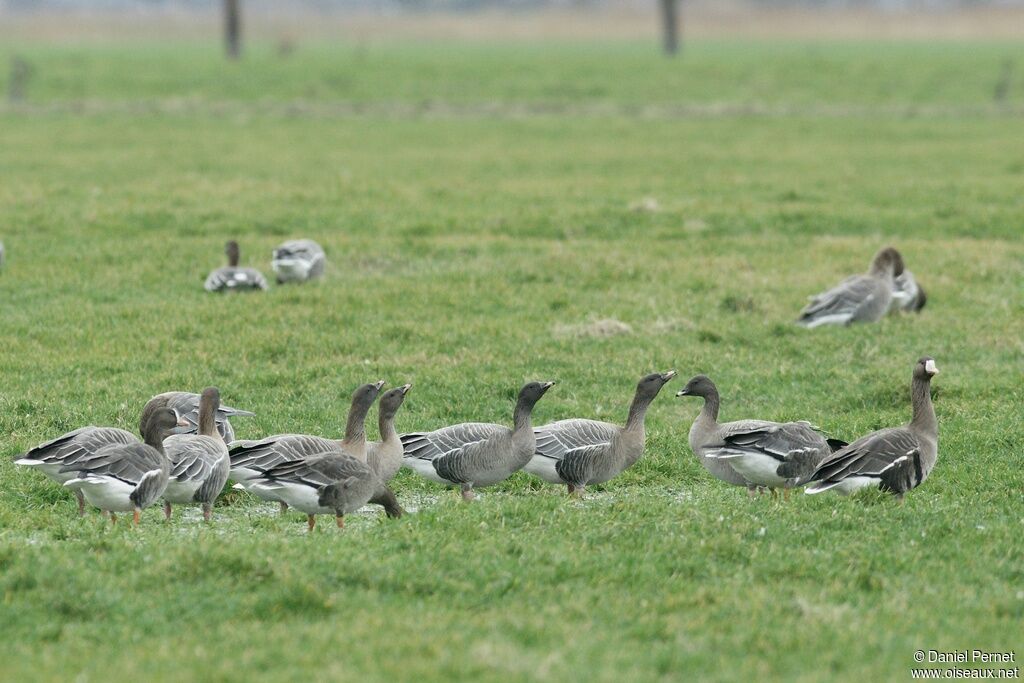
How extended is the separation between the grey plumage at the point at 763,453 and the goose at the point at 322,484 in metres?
3.01

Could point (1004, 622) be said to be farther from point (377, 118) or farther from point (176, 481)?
point (377, 118)

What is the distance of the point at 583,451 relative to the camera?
→ 11.2m

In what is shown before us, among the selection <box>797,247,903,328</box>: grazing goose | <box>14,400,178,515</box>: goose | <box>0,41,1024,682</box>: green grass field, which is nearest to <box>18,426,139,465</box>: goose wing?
<box>14,400,178,515</box>: goose

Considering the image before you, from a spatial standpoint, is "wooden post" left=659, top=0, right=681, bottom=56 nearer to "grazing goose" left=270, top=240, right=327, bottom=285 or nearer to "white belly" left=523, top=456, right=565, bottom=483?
"grazing goose" left=270, top=240, right=327, bottom=285

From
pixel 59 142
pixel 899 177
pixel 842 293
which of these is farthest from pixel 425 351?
pixel 59 142

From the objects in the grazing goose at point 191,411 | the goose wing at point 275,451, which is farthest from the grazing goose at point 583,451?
the grazing goose at point 191,411

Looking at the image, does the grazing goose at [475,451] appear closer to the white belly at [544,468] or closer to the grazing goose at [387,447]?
the white belly at [544,468]

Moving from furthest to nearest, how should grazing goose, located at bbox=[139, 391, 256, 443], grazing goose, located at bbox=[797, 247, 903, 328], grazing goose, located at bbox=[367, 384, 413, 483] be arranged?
grazing goose, located at bbox=[797, 247, 903, 328]
grazing goose, located at bbox=[139, 391, 256, 443]
grazing goose, located at bbox=[367, 384, 413, 483]

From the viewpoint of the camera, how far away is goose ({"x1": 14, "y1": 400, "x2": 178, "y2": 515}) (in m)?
10.1

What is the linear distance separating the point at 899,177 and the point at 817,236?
846cm

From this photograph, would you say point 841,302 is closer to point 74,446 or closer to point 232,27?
point 74,446

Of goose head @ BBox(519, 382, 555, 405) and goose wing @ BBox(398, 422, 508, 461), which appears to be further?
goose head @ BBox(519, 382, 555, 405)

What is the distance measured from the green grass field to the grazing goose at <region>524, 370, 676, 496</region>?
27 centimetres

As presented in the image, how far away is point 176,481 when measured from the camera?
33.4 ft
